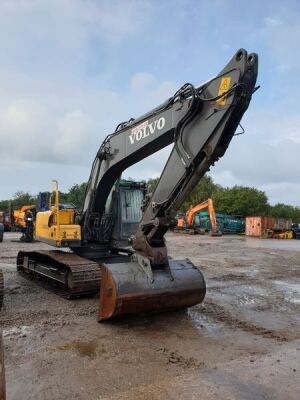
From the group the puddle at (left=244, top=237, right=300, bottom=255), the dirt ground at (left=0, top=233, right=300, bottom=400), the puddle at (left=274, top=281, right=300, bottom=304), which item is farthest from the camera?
the puddle at (left=244, top=237, right=300, bottom=255)

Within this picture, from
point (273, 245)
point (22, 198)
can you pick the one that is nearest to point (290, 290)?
point (273, 245)

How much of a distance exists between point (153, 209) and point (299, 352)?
102 inches

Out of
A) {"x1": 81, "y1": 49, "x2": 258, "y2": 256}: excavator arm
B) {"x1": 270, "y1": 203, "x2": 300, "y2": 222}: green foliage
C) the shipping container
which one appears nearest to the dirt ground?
{"x1": 81, "y1": 49, "x2": 258, "y2": 256}: excavator arm

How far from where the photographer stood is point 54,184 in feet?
27.0

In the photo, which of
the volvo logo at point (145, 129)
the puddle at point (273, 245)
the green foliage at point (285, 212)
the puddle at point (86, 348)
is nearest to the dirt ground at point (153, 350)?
the puddle at point (86, 348)

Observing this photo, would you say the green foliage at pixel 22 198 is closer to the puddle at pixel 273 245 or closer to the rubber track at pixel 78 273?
the puddle at pixel 273 245

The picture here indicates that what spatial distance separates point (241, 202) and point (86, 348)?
5031 centimetres

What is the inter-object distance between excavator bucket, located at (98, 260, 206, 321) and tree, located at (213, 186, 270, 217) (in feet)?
158

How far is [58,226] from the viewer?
791 cm

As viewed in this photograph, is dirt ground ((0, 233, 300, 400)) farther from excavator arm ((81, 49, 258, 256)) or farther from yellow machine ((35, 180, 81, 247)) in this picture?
excavator arm ((81, 49, 258, 256))

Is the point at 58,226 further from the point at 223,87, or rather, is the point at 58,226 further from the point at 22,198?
the point at 22,198

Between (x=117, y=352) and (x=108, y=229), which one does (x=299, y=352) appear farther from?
(x=108, y=229)

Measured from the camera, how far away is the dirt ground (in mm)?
3844

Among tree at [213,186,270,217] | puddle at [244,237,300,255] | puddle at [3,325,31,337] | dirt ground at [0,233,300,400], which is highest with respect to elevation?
tree at [213,186,270,217]
